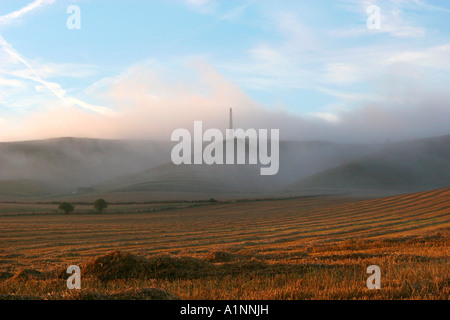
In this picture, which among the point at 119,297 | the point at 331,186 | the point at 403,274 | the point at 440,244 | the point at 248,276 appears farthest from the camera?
the point at 331,186

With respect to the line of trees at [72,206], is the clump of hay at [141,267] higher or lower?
lower

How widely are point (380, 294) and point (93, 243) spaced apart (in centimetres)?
2692

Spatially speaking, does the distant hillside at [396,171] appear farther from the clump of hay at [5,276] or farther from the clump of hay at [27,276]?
the clump of hay at [27,276]

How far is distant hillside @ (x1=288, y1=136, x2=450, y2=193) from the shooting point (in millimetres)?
143375

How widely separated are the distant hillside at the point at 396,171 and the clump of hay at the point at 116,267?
130349 millimetres

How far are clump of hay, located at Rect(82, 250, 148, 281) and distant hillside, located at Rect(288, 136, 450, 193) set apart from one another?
130349 mm

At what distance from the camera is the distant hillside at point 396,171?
470ft

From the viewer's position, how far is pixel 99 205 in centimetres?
6588

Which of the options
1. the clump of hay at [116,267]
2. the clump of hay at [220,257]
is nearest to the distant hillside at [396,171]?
the clump of hay at [220,257]

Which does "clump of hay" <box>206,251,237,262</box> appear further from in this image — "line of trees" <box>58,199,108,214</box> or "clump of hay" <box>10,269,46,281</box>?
"line of trees" <box>58,199,108,214</box>

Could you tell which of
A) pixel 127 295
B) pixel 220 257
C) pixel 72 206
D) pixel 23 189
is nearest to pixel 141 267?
pixel 220 257

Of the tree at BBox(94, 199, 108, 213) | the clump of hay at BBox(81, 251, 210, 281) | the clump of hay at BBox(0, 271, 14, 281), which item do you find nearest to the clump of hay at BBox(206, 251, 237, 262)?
the clump of hay at BBox(81, 251, 210, 281)
